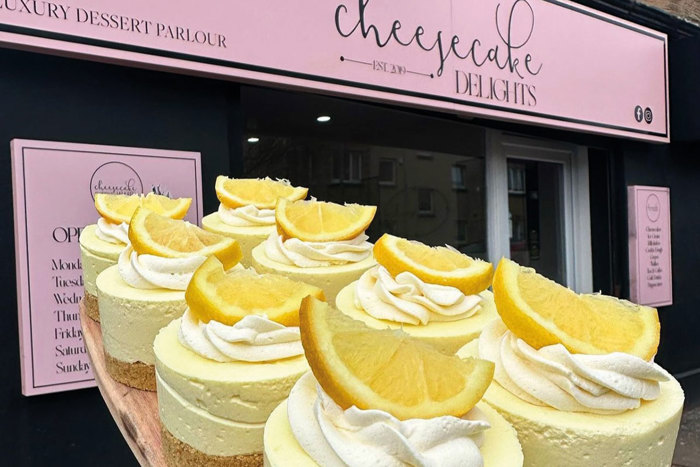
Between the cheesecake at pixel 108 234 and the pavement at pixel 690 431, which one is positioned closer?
the cheesecake at pixel 108 234

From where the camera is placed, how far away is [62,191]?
2.38 metres

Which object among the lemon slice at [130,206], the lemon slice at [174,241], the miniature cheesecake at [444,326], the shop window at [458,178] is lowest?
the miniature cheesecake at [444,326]

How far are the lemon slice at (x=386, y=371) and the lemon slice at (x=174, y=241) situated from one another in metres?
0.82

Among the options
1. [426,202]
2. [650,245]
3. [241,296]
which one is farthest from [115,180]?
[650,245]

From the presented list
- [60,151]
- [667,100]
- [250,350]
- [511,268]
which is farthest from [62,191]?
[667,100]

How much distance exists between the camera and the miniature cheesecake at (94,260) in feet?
6.47

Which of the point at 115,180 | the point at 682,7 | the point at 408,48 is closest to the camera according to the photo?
the point at 115,180

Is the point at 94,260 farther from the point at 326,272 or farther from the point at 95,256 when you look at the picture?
the point at 326,272

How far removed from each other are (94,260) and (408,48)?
94.2 inches

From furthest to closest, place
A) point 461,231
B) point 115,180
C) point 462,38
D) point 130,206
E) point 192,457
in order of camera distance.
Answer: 1. point 461,231
2. point 462,38
3. point 115,180
4. point 130,206
5. point 192,457

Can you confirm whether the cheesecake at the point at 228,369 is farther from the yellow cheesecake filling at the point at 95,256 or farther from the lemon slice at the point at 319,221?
the yellow cheesecake filling at the point at 95,256

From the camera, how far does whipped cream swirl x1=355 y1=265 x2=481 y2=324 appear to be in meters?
1.50

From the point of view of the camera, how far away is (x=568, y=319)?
3.71 ft

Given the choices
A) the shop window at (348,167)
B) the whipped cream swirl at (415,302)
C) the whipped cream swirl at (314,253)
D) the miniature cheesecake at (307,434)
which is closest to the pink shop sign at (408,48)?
the shop window at (348,167)
